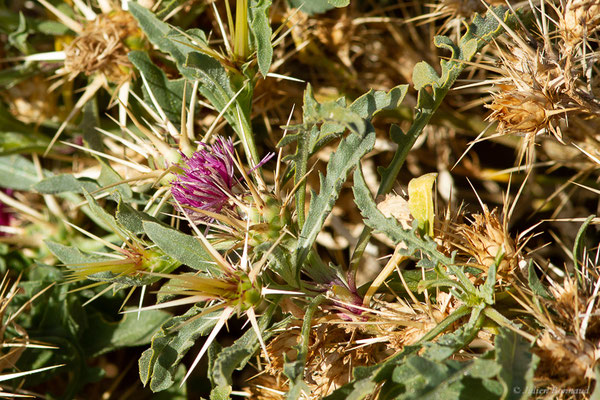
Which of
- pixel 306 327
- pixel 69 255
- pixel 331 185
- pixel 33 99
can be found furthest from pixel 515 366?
pixel 33 99

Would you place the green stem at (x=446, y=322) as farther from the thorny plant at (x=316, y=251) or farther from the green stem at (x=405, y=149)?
the green stem at (x=405, y=149)

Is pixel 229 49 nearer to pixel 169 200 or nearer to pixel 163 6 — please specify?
pixel 169 200

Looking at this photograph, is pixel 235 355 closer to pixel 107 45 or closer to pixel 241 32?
pixel 241 32

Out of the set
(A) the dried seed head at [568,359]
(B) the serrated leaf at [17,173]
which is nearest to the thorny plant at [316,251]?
(A) the dried seed head at [568,359]

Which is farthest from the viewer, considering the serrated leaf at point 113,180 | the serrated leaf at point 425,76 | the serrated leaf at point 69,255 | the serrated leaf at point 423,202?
the serrated leaf at point 113,180

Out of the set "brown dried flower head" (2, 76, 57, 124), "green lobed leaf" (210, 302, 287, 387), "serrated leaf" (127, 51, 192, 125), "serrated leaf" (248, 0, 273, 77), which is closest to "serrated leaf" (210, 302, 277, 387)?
"green lobed leaf" (210, 302, 287, 387)

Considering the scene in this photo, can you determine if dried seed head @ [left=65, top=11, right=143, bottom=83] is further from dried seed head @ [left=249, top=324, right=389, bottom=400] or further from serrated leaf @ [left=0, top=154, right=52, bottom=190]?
dried seed head @ [left=249, top=324, right=389, bottom=400]
